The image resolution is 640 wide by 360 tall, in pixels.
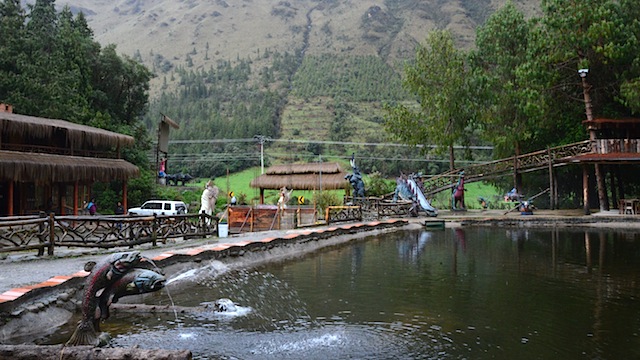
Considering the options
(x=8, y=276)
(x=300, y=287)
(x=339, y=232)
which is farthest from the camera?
(x=339, y=232)

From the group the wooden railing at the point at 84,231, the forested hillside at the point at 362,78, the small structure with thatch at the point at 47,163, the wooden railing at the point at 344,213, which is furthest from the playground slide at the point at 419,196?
the small structure with thatch at the point at 47,163

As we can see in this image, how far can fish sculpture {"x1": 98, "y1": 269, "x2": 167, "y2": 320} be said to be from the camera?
6.59 meters

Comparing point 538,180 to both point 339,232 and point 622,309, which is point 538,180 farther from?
point 622,309

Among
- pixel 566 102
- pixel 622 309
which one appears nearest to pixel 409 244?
pixel 622 309

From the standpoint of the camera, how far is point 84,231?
1307cm

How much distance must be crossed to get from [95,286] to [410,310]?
192 inches

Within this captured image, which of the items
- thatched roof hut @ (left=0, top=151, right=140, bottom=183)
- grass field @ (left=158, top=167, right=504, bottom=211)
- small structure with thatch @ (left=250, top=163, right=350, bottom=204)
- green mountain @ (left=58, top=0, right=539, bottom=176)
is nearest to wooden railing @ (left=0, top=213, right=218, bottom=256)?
thatched roof hut @ (left=0, top=151, right=140, bottom=183)

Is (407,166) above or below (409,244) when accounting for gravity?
above

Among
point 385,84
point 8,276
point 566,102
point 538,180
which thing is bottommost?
point 8,276

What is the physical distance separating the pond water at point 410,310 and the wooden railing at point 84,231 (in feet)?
9.78

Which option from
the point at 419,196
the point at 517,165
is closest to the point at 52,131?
the point at 419,196

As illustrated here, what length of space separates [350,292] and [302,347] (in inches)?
128

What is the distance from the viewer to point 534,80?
2928cm

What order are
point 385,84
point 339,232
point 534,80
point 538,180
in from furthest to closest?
point 385,84 < point 538,180 < point 534,80 < point 339,232
